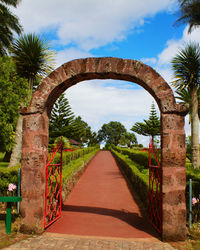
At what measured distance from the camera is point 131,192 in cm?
838

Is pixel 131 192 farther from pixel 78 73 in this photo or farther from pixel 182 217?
pixel 78 73

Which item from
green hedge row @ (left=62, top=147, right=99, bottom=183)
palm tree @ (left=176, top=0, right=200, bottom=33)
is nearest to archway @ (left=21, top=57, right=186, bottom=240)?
green hedge row @ (left=62, top=147, right=99, bottom=183)

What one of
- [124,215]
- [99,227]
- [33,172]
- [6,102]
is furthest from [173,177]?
[6,102]

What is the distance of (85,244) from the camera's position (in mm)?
3980

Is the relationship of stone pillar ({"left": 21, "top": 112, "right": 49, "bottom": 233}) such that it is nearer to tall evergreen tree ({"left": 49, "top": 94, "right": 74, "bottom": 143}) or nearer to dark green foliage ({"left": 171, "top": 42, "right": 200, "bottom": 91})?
dark green foliage ({"left": 171, "top": 42, "right": 200, "bottom": 91})

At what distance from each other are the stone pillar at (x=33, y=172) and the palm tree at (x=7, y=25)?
12.6 metres

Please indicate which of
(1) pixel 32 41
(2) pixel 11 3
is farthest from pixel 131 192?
(2) pixel 11 3

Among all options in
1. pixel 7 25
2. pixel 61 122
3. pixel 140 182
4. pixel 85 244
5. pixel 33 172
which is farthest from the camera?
pixel 61 122

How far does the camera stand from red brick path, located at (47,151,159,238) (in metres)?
4.72

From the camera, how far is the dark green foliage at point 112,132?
79.1 m

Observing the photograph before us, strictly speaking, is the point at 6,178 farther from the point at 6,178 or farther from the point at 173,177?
the point at 173,177

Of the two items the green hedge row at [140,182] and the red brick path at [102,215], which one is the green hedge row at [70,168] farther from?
the green hedge row at [140,182]

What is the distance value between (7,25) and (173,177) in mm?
15421

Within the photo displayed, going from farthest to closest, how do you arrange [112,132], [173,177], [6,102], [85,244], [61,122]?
[112,132] < [61,122] < [6,102] < [173,177] < [85,244]
